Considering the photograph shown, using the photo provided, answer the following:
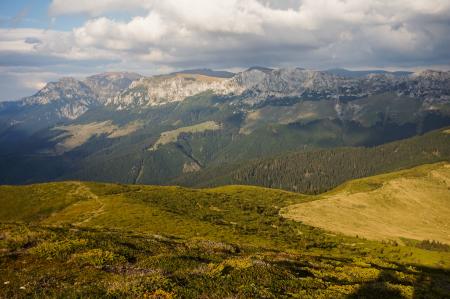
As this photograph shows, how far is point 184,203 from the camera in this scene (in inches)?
6747

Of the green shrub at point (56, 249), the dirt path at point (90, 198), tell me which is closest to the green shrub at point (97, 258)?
the green shrub at point (56, 249)

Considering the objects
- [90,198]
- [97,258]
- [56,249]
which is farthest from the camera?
[90,198]

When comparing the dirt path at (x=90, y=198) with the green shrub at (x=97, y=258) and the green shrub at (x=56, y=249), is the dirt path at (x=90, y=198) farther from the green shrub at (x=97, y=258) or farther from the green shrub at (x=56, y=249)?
the green shrub at (x=97, y=258)

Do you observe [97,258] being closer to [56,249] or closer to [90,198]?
[56,249]

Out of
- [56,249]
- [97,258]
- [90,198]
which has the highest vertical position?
[56,249]

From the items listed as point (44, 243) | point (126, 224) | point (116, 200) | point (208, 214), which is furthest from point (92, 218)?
point (44, 243)

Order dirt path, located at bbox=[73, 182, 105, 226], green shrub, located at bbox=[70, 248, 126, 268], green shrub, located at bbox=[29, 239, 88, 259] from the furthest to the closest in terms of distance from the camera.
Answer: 1. dirt path, located at bbox=[73, 182, 105, 226]
2. green shrub, located at bbox=[29, 239, 88, 259]
3. green shrub, located at bbox=[70, 248, 126, 268]

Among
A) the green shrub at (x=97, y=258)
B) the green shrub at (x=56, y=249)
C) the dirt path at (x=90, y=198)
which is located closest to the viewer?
the green shrub at (x=97, y=258)

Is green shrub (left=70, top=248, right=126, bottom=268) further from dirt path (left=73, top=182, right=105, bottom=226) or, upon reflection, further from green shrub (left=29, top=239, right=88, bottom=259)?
dirt path (left=73, top=182, right=105, bottom=226)

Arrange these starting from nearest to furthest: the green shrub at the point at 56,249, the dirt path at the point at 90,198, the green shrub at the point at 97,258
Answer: the green shrub at the point at 97,258 < the green shrub at the point at 56,249 < the dirt path at the point at 90,198

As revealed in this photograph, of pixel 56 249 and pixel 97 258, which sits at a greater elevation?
pixel 56 249

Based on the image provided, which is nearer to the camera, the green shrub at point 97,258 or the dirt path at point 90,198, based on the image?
the green shrub at point 97,258

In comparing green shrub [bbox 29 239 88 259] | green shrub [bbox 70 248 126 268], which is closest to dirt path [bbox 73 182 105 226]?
green shrub [bbox 29 239 88 259]

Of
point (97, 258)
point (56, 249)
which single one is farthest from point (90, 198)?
point (97, 258)
